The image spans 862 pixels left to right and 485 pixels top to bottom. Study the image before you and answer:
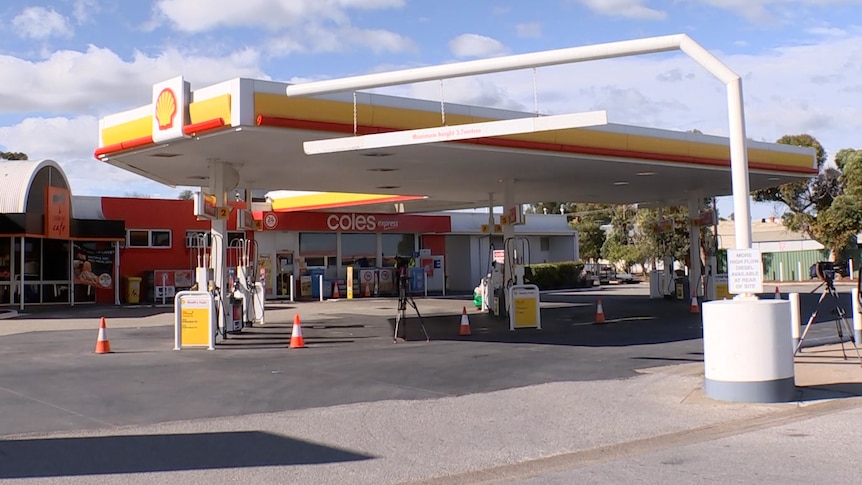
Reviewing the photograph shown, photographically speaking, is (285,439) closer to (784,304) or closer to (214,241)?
(784,304)

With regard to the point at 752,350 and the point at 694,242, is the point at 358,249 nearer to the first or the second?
the point at 694,242

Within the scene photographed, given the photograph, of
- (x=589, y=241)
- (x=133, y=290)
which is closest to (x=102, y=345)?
(x=133, y=290)

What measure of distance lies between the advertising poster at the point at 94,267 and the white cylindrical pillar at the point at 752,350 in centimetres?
2813

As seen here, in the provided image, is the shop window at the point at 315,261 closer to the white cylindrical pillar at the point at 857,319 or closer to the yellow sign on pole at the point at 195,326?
the yellow sign on pole at the point at 195,326

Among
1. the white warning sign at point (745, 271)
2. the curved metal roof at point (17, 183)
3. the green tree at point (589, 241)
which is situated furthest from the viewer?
the green tree at point (589, 241)

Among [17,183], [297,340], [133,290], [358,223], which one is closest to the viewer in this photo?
[297,340]

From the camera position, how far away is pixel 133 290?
33656mm

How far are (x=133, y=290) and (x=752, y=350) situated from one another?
28.5 m

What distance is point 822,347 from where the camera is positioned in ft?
51.9

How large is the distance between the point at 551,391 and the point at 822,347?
24.2 ft

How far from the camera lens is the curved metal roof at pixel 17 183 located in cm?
2869

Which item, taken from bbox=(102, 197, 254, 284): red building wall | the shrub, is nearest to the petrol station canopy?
bbox=(102, 197, 254, 284): red building wall

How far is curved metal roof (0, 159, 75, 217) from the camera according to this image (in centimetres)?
2869

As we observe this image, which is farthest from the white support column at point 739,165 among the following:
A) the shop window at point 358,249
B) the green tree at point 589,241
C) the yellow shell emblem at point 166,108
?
the green tree at point 589,241
